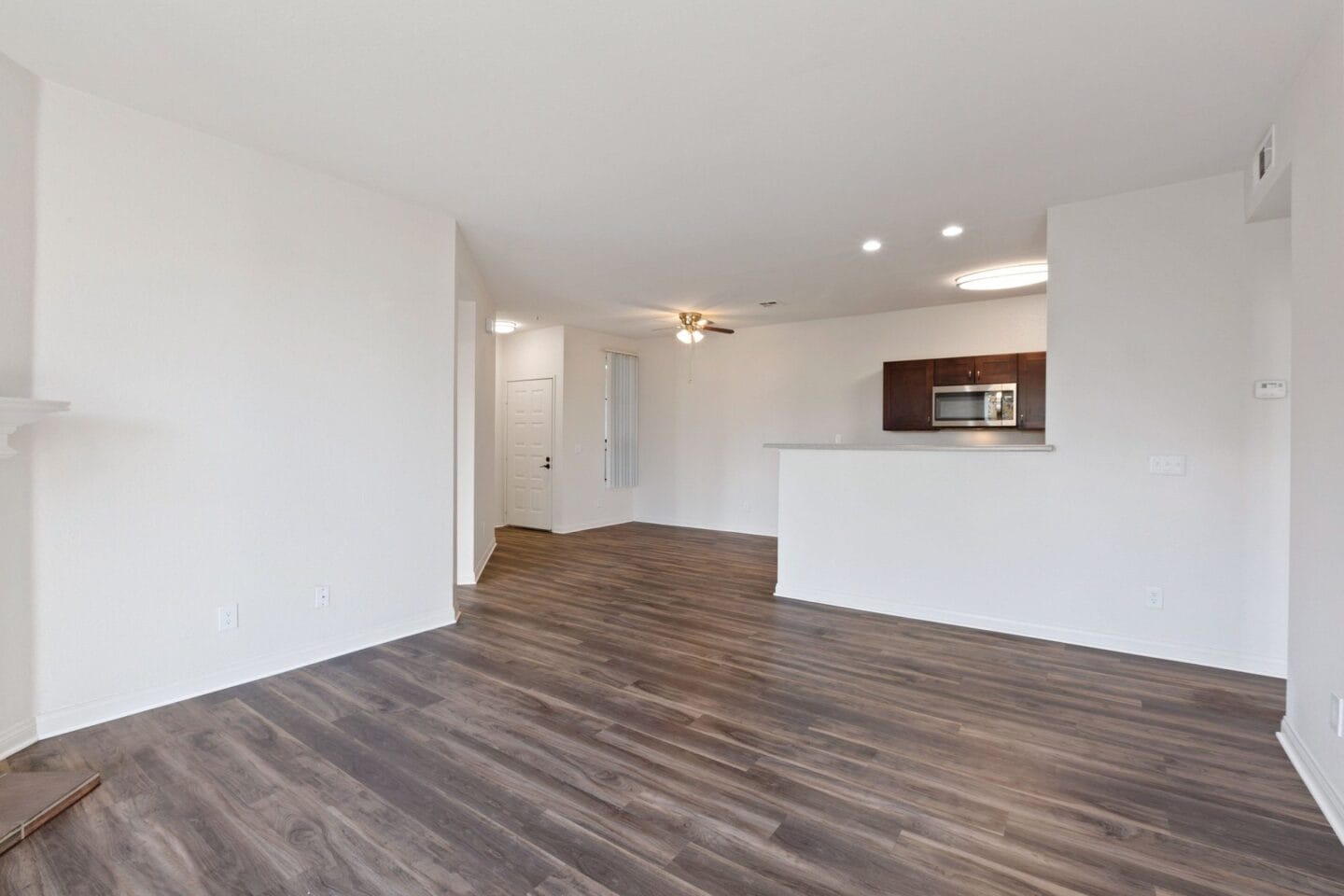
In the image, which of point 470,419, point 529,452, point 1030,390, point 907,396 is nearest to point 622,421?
point 529,452

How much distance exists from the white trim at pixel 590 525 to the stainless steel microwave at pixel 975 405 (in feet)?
14.8

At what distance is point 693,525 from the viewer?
8.32 meters

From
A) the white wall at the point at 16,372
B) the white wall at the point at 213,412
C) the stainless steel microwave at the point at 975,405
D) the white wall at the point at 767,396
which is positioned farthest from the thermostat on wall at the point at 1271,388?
the white wall at the point at 16,372

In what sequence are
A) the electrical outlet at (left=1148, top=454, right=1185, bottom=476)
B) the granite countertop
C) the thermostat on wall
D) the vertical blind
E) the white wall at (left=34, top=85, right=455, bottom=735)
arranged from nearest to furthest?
the white wall at (left=34, top=85, right=455, bottom=735), the thermostat on wall, the electrical outlet at (left=1148, top=454, right=1185, bottom=476), the granite countertop, the vertical blind

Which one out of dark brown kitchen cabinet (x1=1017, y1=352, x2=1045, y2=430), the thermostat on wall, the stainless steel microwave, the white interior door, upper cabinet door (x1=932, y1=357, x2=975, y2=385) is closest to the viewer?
the thermostat on wall

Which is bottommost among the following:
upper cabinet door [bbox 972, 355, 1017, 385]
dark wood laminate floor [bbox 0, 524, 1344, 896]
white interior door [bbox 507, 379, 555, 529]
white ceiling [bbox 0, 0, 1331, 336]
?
dark wood laminate floor [bbox 0, 524, 1344, 896]

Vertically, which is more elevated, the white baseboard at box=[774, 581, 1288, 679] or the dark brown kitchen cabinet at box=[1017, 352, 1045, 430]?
the dark brown kitchen cabinet at box=[1017, 352, 1045, 430]

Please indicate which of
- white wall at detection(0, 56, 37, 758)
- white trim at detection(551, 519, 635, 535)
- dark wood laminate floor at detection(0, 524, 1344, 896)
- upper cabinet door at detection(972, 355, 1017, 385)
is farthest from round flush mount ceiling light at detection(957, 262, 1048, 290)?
white wall at detection(0, 56, 37, 758)

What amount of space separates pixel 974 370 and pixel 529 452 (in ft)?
18.1

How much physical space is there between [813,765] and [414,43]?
10.5ft

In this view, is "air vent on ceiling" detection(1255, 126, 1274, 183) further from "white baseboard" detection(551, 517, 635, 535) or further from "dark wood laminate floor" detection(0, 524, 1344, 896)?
"white baseboard" detection(551, 517, 635, 535)

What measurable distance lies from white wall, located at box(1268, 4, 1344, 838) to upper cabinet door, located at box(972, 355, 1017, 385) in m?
3.18

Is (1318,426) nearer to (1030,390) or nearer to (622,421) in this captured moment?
(1030,390)

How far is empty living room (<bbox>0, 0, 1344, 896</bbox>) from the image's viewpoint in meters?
1.97
